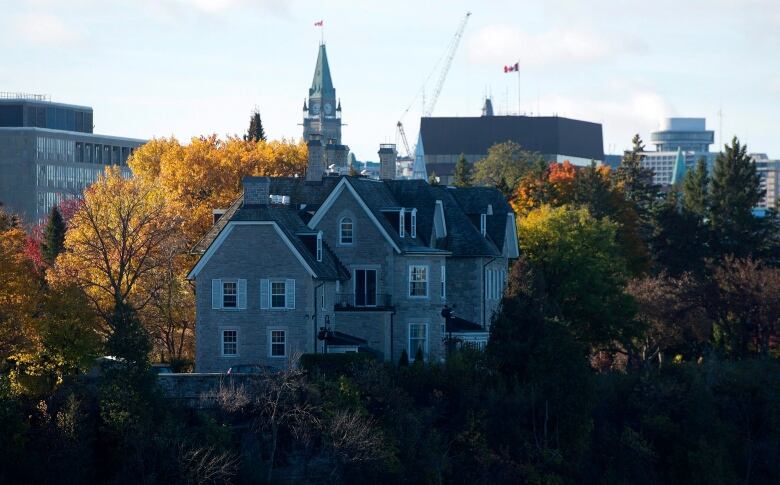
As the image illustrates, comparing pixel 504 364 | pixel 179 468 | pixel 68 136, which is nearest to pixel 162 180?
pixel 504 364

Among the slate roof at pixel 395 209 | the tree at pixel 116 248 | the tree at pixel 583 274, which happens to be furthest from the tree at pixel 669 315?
the tree at pixel 116 248

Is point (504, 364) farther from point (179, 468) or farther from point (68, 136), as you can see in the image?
point (68, 136)

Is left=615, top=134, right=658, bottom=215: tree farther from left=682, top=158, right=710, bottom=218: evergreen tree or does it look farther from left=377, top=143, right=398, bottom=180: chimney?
left=377, top=143, right=398, bottom=180: chimney

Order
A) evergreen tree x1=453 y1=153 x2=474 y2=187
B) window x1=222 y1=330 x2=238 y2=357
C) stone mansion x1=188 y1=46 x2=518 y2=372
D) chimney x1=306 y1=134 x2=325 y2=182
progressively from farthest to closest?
evergreen tree x1=453 y1=153 x2=474 y2=187
chimney x1=306 y1=134 x2=325 y2=182
window x1=222 y1=330 x2=238 y2=357
stone mansion x1=188 y1=46 x2=518 y2=372

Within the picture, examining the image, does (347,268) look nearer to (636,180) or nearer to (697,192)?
(697,192)

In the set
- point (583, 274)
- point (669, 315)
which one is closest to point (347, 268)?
point (583, 274)

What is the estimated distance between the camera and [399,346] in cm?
7100

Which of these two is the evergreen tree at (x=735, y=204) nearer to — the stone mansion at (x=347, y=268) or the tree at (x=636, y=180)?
the tree at (x=636, y=180)

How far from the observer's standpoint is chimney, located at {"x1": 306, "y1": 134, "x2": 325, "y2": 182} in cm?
7662

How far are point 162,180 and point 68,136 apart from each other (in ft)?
297

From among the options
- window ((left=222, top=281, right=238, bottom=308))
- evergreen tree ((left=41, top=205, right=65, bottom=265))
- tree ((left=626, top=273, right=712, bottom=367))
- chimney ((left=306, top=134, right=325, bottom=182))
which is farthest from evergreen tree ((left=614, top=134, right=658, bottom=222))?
window ((left=222, top=281, right=238, bottom=308))

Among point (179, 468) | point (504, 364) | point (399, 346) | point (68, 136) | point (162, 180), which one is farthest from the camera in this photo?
point (68, 136)

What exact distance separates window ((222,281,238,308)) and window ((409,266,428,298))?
28.5 ft

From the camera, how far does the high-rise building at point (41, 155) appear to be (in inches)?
6811
